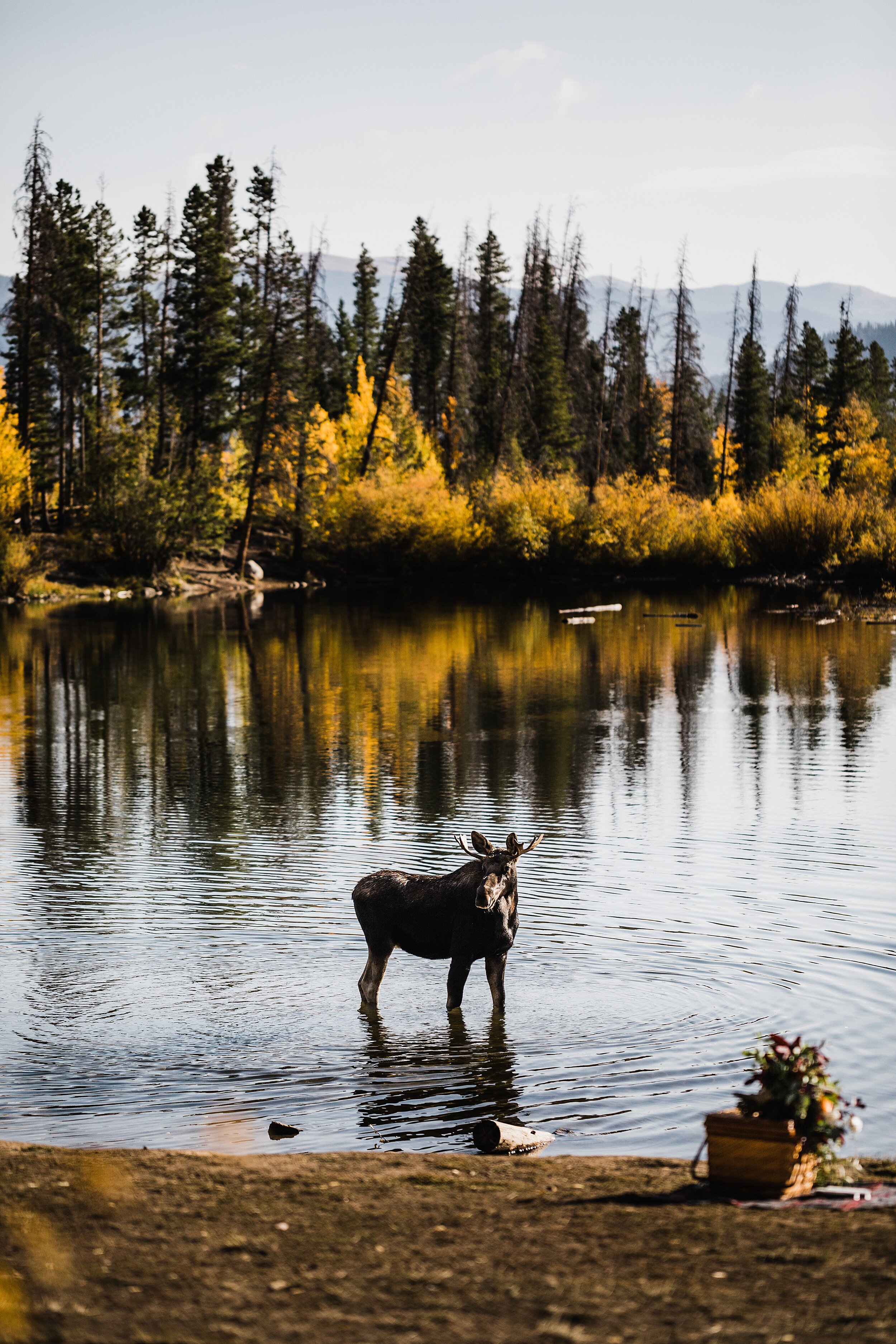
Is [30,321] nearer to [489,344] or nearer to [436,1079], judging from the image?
[489,344]

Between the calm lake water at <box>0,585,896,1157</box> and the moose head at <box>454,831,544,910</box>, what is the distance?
1170mm

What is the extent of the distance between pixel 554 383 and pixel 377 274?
34.8 meters

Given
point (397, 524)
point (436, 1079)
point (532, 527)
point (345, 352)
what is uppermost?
point (345, 352)

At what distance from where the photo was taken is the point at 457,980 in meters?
10.9

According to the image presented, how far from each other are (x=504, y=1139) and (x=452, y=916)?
254 cm

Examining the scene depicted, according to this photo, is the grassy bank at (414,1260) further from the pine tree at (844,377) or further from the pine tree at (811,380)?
the pine tree at (844,377)

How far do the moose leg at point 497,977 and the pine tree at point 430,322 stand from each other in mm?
87864

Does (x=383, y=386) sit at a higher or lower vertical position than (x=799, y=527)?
higher

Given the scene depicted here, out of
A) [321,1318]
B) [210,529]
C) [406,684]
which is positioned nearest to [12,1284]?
[321,1318]

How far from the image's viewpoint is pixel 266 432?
81375 mm

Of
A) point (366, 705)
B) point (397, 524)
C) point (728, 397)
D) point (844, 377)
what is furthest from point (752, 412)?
point (366, 705)

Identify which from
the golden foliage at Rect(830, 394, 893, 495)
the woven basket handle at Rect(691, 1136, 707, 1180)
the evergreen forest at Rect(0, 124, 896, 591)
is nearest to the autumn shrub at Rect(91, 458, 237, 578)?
the evergreen forest at Rect(0, 124, 896, 591)

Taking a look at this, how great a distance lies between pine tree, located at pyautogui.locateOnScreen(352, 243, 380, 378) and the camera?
4732 inches

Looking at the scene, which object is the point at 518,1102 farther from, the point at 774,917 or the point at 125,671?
the point at 125,671
